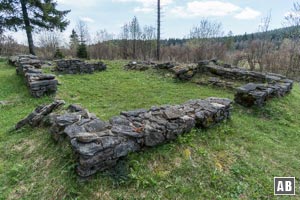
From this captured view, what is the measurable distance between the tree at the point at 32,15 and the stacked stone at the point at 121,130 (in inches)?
525

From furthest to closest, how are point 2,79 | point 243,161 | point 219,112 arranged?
point 2,79
point 219,112
point 243,161

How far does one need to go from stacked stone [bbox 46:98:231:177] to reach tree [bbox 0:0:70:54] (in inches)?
525

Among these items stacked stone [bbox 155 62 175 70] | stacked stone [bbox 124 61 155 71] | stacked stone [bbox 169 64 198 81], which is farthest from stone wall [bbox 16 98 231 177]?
stacked stone [bbox 124 61 155 71]

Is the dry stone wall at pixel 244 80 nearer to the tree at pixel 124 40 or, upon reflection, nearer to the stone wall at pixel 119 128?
the stone wall at pixel 119 128

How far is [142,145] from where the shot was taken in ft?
9.75

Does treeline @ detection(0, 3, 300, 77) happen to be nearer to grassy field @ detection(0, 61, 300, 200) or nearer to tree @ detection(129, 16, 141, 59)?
tree @ detection(129, 16, 141, 59)

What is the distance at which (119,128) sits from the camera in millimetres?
2924

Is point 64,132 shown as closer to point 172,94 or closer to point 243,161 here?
point 243,161

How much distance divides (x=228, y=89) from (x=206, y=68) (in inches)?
76.7

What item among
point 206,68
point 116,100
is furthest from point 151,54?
point 116,100

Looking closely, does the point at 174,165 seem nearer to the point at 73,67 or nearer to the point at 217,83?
the point at 217,83

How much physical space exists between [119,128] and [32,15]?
15227 mm

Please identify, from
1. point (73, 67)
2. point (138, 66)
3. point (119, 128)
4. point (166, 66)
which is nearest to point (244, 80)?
point (166, 66)

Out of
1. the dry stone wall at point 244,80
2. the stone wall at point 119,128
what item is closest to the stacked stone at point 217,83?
the dry stone wall at point 244,80
